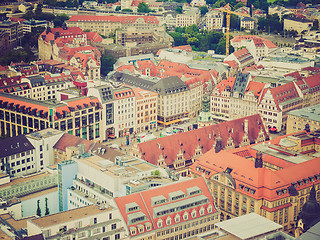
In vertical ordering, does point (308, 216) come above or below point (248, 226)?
below

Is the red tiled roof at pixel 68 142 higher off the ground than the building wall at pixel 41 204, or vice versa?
the red tiled roof at pixel 68 142

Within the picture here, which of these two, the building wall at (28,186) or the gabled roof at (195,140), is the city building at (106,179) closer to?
the building wall at (28,186)

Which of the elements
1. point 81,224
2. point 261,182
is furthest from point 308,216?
point 81,224

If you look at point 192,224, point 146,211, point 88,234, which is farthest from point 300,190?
point 88,234

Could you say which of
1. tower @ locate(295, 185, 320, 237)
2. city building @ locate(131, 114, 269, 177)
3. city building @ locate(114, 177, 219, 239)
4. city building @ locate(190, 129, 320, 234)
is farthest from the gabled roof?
tower @ locate(295, 185, 320, 237)

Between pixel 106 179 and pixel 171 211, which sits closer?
pixel 171 211

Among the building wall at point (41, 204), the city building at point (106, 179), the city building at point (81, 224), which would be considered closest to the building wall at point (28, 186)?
the building wall at point (41, 204)

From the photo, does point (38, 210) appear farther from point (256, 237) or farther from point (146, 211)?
point (256, 237)

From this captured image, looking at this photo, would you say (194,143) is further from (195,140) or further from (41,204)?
(41,204)
